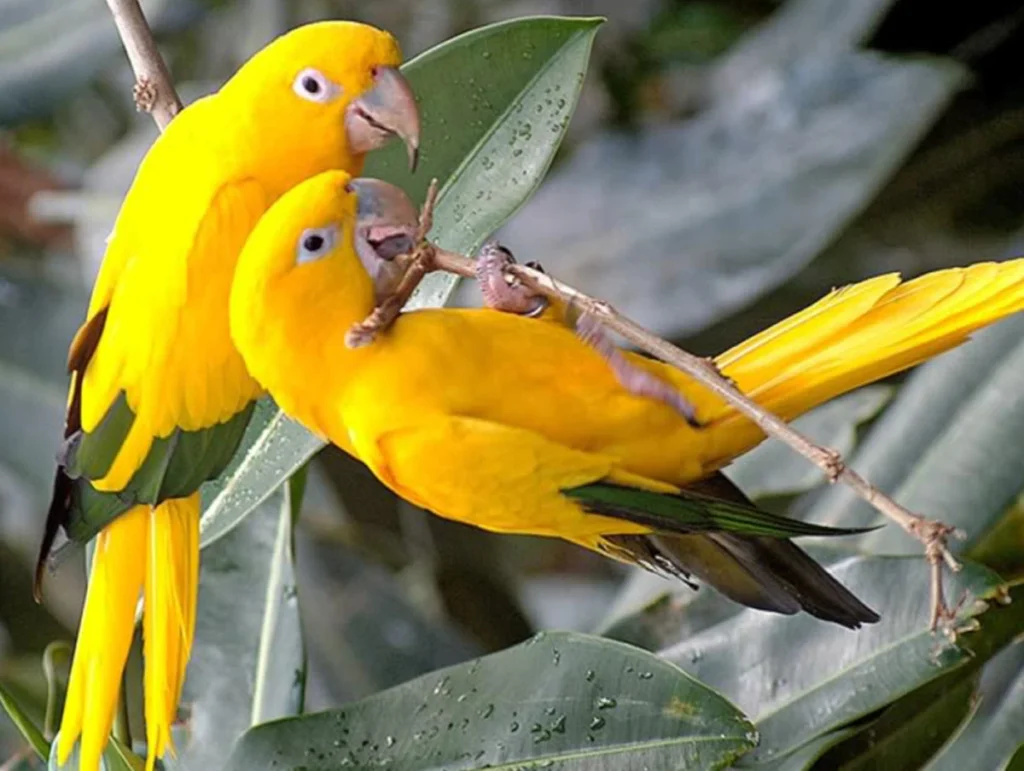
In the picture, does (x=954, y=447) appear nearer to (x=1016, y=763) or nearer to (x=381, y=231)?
(x=1016, y=763)

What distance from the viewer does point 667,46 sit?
182cm

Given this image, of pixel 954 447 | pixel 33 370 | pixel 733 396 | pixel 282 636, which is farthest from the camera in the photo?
pixel 33 370

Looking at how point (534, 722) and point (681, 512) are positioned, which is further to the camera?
point (534, 722)

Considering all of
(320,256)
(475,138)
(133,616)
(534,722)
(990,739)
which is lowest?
(990,739)

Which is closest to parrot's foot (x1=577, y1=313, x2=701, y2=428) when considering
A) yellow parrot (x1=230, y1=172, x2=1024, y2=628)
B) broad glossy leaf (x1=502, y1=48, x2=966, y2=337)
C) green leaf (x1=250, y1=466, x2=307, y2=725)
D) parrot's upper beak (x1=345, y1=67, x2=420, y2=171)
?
yellow parrot (x1=230, y1=172, x2=1024, y2=628)

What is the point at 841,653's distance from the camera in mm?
740

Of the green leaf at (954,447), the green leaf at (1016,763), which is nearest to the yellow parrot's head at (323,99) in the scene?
the green leaf at (1016,763)

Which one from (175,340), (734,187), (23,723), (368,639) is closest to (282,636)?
(23,723)

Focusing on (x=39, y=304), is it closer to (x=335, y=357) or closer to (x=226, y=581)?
(x=226, y=581)

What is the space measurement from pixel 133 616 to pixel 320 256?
0.85ft

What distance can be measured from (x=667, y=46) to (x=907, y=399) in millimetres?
875

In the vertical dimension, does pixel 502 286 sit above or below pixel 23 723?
above

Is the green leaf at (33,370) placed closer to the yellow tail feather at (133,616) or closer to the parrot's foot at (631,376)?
the yellow tail feather at (133,616)

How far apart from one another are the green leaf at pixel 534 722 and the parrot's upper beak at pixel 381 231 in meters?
0.23
